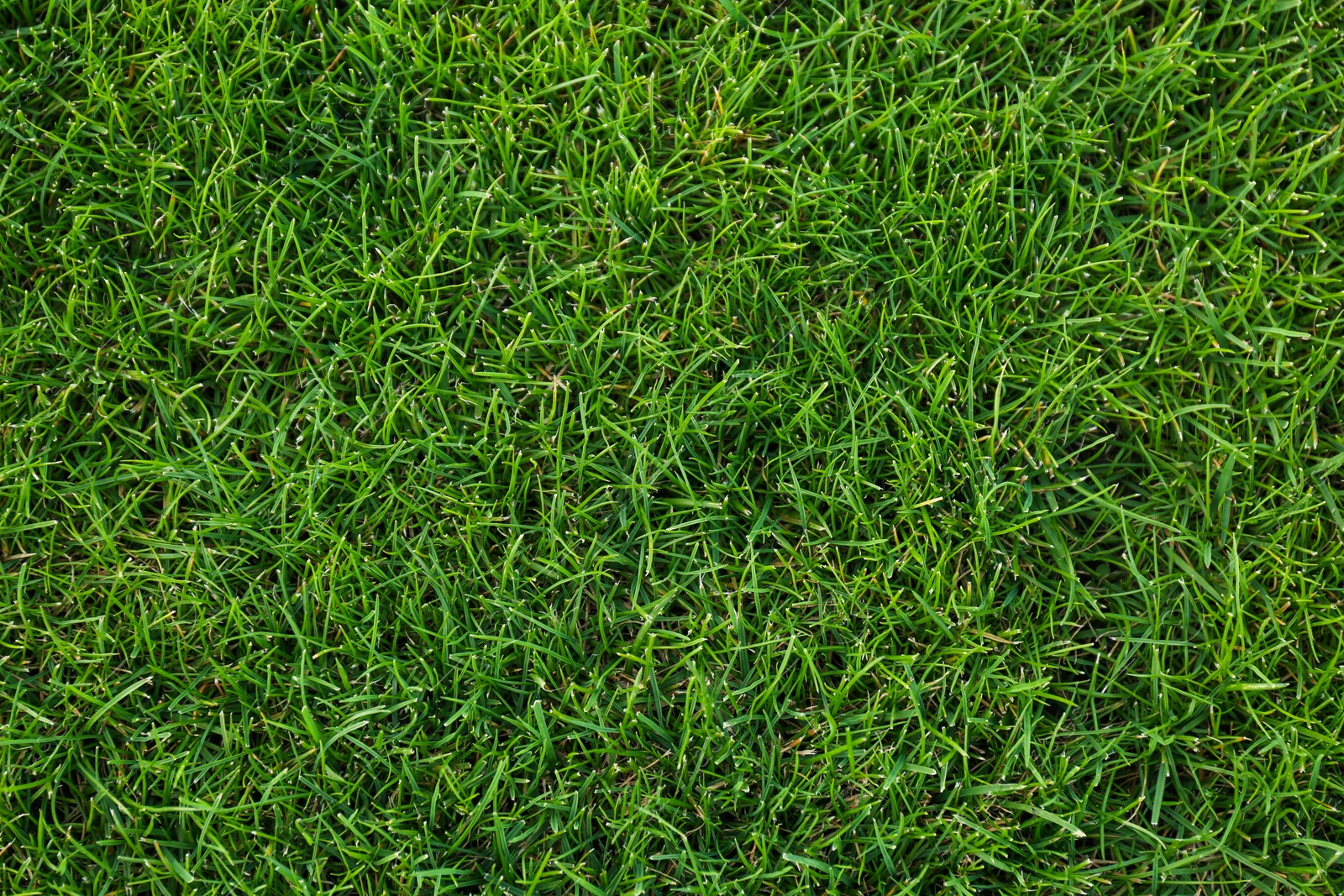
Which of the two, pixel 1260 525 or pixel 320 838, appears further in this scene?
pixel 1260 525

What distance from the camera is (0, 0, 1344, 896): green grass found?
2053 mm

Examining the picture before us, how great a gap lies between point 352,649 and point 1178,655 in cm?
175

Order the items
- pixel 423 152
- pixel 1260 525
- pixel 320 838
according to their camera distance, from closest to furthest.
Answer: pixel 320 838 → pixel 1260 525 → pixel 423 152

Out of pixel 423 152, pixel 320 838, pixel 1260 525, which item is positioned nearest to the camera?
pixel 320 838

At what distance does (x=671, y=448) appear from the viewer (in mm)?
2180

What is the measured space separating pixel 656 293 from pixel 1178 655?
139 cm

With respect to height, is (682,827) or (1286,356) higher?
(1286,356)

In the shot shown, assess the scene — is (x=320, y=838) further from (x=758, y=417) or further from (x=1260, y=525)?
(x=1260, y=525)

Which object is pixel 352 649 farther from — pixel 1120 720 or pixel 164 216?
pixel 1120 720

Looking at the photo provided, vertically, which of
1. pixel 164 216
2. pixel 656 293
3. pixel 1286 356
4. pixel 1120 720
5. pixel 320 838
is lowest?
pixel 320 838

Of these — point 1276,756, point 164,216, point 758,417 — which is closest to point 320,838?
point 758,417

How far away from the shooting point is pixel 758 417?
223cm

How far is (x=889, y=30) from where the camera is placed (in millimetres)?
2438

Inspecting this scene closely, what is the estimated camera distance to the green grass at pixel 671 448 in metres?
2.05
